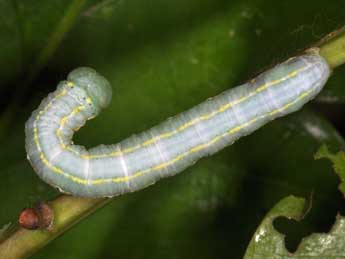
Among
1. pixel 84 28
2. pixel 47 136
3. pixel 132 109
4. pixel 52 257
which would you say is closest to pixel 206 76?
pixel 132 109

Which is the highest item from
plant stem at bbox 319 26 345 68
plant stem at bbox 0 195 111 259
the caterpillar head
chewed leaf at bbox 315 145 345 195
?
plant stem at bbox 319 26 345 68

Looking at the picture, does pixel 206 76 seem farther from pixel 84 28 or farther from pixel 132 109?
pixel 84 28

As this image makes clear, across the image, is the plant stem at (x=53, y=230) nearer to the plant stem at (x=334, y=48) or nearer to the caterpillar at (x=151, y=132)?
the caterpillar at (x=151, y=132)

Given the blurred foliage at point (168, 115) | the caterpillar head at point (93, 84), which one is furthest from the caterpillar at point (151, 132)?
the blurred foliage at point (168, 115)

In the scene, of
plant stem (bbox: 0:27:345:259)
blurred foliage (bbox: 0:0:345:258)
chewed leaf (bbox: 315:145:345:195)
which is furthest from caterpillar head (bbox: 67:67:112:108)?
chewed leaf (bbox: 315:145:345:195)

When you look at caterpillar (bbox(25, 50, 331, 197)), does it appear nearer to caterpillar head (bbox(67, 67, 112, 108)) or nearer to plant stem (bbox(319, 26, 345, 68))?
caterpillar head (bbox(67, 67, 112, 108))

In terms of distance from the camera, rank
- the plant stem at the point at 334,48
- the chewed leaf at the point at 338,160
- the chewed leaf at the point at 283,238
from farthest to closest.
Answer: the chewed leaf at the point at 338,160
the chewed leaf at the point at 283,238
the plant stem at the point at 334,48

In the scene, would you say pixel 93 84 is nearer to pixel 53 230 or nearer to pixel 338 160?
pixel 53 230
